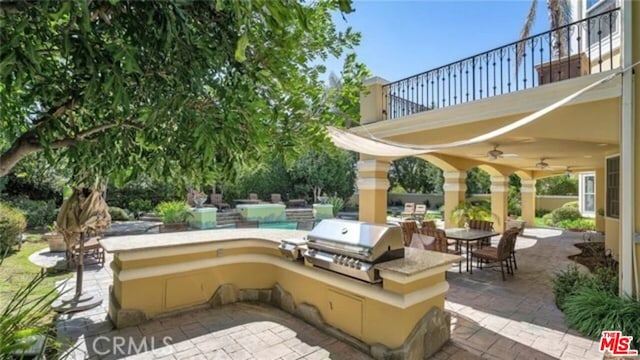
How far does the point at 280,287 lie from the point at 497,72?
6.10 meters

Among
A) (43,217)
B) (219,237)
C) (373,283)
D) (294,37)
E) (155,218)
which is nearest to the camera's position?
(294,37)

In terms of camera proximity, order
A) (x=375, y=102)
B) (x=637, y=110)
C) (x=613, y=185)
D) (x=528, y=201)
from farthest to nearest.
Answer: (x=528, y=201) → (x=375, y=102) → (x=613, y=185) → (x=637, y=110)

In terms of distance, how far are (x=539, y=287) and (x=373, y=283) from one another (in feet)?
17.2

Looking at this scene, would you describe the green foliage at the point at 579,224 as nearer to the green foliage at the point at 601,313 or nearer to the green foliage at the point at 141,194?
the green foliage at the point at 601,313

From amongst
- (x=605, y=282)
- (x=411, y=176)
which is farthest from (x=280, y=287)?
(x=411, y=176)

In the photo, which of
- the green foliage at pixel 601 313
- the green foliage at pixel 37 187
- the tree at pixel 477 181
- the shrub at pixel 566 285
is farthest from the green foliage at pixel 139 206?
the tree at pixel 477 181

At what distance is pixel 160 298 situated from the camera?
4613 mm

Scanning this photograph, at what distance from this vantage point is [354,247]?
3.83 m

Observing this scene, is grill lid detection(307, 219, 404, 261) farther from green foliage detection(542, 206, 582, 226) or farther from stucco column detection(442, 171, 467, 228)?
green foliage detection(542, 206, 582, 226)

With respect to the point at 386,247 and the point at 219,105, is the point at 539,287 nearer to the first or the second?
the point at 386,247

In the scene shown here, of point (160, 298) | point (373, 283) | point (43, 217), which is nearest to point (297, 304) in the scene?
point (373, 283)

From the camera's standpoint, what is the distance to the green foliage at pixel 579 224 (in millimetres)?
16312

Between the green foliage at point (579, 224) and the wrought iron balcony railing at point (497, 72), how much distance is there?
11.5 meters

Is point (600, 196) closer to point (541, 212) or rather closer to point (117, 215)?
point (541, 212)
